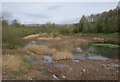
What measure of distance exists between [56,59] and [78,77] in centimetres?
401

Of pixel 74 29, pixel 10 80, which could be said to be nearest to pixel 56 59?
pixel 10 80

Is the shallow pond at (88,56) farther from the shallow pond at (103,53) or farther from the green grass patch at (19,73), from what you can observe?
the green grass patch at (19,73)

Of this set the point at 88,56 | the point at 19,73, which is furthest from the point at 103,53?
the point at 19,73

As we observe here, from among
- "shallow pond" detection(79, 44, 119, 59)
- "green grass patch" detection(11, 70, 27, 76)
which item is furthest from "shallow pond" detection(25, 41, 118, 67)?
"green grass patch" detection(11, 70, 27, 76)

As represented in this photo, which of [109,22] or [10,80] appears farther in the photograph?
[109,22]

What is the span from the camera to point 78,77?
7.01 metres

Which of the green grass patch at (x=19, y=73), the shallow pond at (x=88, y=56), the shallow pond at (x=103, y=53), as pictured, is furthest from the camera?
the shallow pond at (x=103, y=53)

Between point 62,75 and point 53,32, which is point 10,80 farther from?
point 53,32

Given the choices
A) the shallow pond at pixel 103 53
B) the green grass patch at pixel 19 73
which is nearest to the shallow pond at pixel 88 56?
the shallow pond at pixel 103 53

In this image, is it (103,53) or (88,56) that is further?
(103,53)

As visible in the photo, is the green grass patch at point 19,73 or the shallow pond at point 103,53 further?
the shallow pond at point 103,53

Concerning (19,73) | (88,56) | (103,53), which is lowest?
(103,53)

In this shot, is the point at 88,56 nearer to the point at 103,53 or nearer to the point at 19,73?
the point at 103,53

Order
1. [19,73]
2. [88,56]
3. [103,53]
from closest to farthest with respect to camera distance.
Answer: [19,73], [88,56], [103,53]
